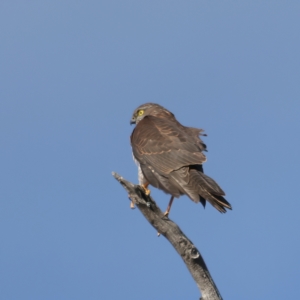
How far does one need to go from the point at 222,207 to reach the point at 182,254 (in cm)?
66

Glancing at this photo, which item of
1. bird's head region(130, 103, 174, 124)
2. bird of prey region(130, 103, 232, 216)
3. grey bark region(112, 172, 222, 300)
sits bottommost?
grey bark region(112, 172, 222, 300)

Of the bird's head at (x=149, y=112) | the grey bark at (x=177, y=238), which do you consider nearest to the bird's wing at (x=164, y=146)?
the bird's head at (x=149, y=112)

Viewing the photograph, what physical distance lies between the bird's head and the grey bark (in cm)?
300

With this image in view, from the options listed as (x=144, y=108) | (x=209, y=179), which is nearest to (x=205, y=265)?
(x=209, y=179)

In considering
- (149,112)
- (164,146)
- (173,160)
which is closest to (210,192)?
(173,160)

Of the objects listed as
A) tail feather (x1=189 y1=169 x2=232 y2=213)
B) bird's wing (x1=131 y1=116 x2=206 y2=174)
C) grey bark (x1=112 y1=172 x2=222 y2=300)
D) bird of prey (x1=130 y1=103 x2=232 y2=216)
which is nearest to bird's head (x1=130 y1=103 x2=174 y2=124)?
bird of prey (x1=130 y1=103 x2=232 y2=216)

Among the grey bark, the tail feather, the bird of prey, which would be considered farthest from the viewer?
the bird of prey

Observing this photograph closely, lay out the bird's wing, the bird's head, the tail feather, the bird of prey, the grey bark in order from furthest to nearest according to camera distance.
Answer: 1. the bird's head
2. the bird's wing
3. the bird of prey
4. the tail feather
5. the grey bark

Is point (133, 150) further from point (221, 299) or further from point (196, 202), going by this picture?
point (221, 299)

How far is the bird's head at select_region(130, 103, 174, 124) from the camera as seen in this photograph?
8.45 metres

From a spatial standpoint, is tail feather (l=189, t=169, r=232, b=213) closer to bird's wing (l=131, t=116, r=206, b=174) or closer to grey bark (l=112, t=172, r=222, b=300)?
bird's wing (l=131, t=116, r=206, b=174)

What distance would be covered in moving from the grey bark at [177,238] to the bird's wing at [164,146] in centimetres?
100

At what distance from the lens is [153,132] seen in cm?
721

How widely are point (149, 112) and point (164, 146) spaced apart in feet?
6.34
